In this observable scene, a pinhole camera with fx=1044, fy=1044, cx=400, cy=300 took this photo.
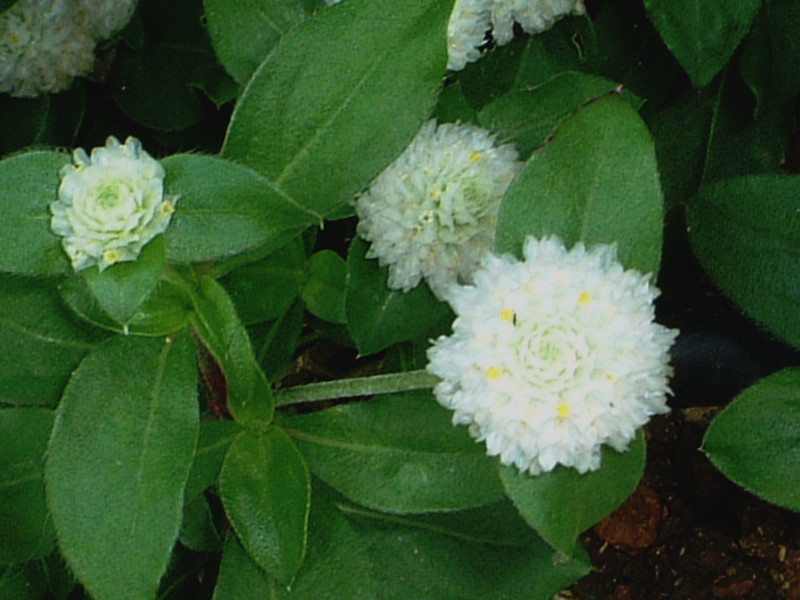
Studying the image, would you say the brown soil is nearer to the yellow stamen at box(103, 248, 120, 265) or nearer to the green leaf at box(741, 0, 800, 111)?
the green leaf at box(741, 0, 800, 111)

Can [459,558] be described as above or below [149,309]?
below

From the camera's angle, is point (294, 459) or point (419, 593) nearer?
point (294, 459)

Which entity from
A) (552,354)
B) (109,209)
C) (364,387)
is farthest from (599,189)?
(109,209)

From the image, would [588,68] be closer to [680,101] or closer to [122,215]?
[680,101]

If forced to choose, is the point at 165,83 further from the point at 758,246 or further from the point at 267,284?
the point at 758,246

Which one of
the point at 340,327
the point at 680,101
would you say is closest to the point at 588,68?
the point at 680,101

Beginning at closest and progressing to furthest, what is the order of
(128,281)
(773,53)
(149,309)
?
(128,281), (149,309), (773,53)

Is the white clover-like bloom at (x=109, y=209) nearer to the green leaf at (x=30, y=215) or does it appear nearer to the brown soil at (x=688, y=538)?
the green leaf at (x=30, y=215)
